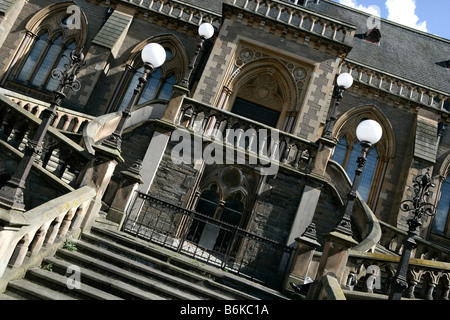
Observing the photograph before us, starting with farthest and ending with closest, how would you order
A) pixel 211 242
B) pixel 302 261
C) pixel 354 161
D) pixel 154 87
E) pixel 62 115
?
pixel 154 87 → pixel 354 161 → pixel 62 115 → pixel 211 242 → pixel 302 261

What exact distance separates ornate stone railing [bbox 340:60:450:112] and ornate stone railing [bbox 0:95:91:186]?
1293 centimetres

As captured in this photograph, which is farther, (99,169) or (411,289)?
(99,169)

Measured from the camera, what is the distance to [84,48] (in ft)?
54.6

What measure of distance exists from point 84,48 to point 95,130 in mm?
9114

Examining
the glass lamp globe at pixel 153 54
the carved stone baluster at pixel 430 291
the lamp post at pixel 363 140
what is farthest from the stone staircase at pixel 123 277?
the glass lamp globe at pixel 153 54

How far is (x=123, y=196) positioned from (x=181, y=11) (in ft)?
38.9

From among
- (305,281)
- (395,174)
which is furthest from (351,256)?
(395,174)

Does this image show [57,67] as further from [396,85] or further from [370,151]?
[396,85]

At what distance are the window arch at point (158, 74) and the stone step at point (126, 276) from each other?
10.8 metres

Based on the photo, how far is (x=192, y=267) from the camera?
22.9 ft

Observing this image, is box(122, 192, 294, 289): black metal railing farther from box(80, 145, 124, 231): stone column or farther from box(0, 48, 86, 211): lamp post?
box(0, 48, 86, 211): lamp post

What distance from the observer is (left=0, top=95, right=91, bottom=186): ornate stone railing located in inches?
296

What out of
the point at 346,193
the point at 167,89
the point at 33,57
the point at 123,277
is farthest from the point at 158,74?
the point at 123,277

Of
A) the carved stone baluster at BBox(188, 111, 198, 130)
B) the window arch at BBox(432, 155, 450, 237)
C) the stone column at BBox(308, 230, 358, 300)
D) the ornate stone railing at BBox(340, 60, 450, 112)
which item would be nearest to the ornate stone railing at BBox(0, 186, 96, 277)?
the carved stone baluster at BBox(188, 111, 198, 130)
